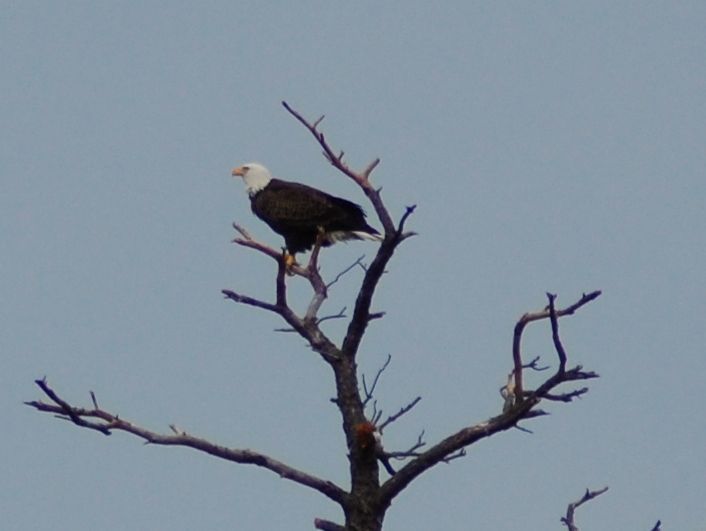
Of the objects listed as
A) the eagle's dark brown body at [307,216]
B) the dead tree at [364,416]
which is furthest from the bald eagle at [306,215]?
the dead tree at [364,416]

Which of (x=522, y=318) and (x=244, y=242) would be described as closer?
(x=522, y=318)

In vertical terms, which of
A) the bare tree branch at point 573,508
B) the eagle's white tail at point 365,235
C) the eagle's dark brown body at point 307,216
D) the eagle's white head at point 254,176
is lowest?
the bare tree branch at point 573,508

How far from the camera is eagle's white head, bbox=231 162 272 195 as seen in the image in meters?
12.1

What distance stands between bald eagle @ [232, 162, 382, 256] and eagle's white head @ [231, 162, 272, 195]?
0.67 feet

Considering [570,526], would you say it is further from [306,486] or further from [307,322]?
[307,322]

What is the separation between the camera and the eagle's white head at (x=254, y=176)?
12.1 meters

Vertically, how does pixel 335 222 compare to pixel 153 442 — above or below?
above

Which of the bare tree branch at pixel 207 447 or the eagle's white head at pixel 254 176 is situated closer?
the bare tree branch at pixel 207 447

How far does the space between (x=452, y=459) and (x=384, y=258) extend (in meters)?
0.93

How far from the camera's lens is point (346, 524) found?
648 cm

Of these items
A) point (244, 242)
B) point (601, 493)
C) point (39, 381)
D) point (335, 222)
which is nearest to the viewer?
point (39, 381)

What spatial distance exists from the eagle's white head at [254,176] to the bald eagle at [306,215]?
204 millimetres

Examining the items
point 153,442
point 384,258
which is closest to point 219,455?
point 153,442

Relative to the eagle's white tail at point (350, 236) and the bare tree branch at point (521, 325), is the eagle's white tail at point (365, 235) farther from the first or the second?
the bare tree branch at point (521, 325)
